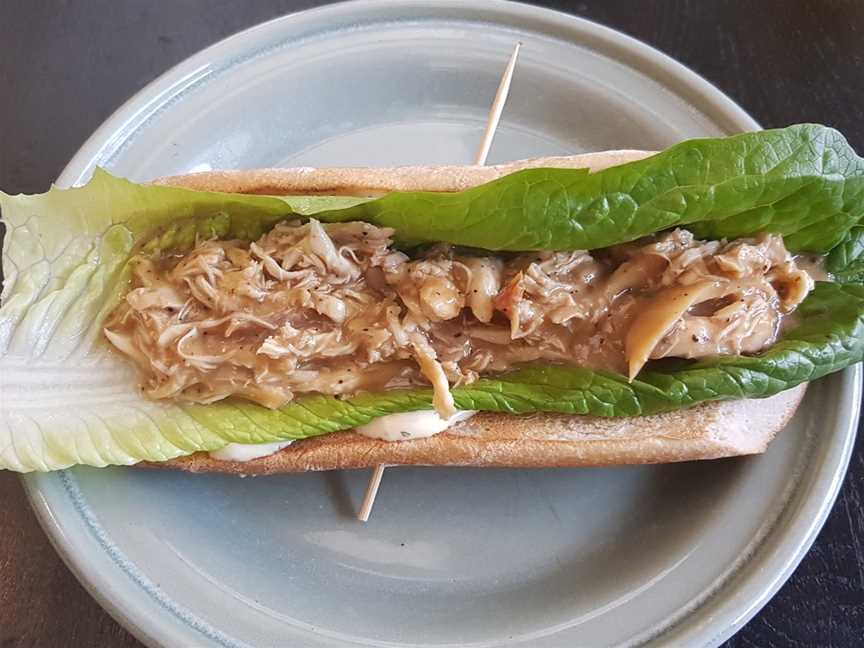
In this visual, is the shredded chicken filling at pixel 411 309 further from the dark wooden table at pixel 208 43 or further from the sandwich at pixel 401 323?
the dark wooden table at pixel 208 43

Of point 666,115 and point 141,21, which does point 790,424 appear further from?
point 141,21

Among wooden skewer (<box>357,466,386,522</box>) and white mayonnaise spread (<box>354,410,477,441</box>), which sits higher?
A: white mayonnaise spread (<box>354,410,477,441</box>)

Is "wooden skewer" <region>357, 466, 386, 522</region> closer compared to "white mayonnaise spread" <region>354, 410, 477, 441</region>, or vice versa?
"white mayonnaise spread" <region>354, 410, 477, 441</region>

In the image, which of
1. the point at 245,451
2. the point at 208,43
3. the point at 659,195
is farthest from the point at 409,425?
the point at 208,43

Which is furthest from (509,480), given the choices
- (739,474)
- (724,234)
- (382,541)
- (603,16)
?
(603,16)

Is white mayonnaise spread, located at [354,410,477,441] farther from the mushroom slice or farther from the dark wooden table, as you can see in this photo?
the dark wooden table

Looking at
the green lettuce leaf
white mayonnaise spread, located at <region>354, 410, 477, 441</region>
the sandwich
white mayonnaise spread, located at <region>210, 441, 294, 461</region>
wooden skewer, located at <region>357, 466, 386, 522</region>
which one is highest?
the green lettuce leaf

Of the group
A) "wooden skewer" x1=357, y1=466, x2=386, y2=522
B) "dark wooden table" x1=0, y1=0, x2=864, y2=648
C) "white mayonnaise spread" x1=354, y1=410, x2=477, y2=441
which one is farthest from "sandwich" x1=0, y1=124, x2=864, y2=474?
"dark wooden table" x1=0, y1=0, x2=864, y2=648

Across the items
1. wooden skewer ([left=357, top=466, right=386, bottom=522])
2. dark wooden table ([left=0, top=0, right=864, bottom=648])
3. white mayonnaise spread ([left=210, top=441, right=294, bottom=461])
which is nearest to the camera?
white mayonnaise spread ([left=210, top=441, right=294, bottom=461])

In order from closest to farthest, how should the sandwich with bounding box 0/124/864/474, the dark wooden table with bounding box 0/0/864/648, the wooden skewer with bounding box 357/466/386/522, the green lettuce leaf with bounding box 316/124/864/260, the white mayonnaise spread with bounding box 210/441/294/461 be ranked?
the green lettuce leaf with bounding box 316/124/864/260 → the sandwich with bounding box 0/124/864/474 → the white mayonnaise spread with bounding box 210/441/294/461 → the wooden skewer with bounding box 357/466/386/522 → the dark wooden table with bounding box 0/0/864/648
